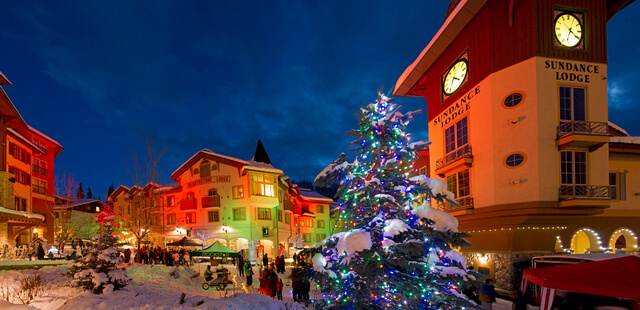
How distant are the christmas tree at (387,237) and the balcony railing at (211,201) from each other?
32.7m

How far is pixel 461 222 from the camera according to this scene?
2216 cm

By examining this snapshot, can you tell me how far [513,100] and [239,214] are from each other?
29323mm

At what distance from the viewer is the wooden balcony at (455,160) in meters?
20.3

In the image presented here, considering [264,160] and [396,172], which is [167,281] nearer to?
[396,172]

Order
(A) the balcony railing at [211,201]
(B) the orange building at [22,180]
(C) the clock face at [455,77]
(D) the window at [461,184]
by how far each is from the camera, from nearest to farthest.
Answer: (D) the window at [461,184] < (C) the clock face at [455,77] < (B) the orange building at [22,180] < (A) the balcony railing at [211,201]

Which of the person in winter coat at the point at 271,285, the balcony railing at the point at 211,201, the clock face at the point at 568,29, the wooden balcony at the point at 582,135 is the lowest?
the person in winter coat at the point at 271,285

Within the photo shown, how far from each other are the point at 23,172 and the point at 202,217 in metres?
16.7

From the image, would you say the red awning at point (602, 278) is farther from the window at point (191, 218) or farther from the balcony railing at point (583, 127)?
the window at point (191, 218)

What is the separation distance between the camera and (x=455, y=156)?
2227 cm

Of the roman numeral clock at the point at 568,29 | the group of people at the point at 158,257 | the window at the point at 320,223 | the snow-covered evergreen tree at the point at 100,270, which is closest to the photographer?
the snow-covered evergreen tree at the point at 100,270

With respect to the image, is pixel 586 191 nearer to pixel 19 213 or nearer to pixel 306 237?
pixel 19 213

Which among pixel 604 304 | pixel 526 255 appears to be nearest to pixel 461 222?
pixel 526 255

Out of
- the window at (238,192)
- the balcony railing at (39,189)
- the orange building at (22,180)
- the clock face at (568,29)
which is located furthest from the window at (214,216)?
the clock face at (568,29)

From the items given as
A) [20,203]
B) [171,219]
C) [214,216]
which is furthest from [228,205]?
[20,203]
